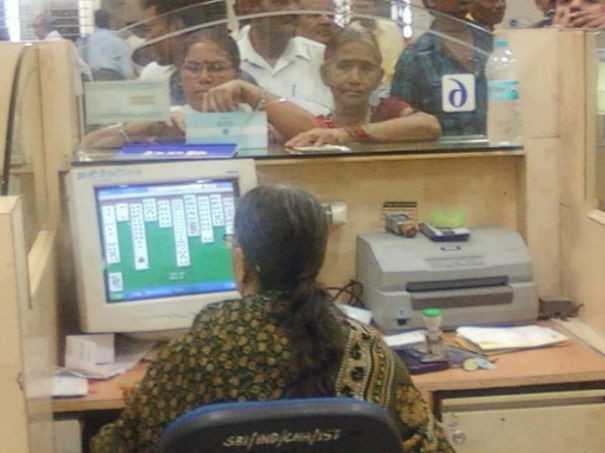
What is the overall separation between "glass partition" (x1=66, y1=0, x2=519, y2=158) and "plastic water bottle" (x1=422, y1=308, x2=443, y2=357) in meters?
0.47

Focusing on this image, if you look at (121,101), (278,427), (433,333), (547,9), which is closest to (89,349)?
(121,101)

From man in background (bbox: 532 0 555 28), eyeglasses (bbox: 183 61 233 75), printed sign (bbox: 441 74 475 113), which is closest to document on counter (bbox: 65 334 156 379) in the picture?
eyeglasses (bbox: 183 61 233 75)

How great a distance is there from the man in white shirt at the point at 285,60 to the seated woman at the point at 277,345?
3.53ft

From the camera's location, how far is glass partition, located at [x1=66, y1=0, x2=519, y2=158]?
2521 mm

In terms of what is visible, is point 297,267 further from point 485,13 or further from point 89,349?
point 485,13

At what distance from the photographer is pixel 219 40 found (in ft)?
9.02

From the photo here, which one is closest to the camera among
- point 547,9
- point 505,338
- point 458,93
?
point 505,338

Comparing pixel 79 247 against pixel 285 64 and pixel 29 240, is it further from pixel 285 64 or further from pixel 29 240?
pixel 285 64

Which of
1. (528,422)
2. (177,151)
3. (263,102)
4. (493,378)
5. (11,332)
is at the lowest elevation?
(528,422)

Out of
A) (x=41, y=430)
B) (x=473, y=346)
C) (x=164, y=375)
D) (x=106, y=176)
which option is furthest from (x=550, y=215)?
(x=41, y=430)

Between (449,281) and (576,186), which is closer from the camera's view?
(449,281)

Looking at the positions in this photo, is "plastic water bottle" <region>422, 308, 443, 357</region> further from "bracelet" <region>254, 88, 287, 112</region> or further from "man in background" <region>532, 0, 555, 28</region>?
"man in background" <region>532, 0, 555, 28</region>

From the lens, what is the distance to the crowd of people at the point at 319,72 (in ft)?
8.48

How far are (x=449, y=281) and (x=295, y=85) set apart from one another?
2.60ft
